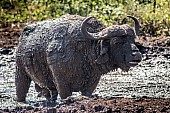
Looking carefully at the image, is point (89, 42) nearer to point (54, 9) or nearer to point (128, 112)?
point (128, 112)

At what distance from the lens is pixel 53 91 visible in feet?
33.8

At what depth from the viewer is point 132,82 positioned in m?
12.4

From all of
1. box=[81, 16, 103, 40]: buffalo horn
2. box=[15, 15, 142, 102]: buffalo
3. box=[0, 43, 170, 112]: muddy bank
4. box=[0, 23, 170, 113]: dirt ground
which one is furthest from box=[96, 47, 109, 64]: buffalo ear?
box=[0, 23, 170, 113]: dirt ground

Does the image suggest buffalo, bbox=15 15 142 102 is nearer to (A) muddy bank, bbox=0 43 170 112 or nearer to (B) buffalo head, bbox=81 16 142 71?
(B) buffalo head, bbox=81 16 142 71

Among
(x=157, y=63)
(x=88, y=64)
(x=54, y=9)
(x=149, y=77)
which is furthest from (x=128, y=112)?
(x=54, y=9)

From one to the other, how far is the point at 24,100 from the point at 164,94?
213cm

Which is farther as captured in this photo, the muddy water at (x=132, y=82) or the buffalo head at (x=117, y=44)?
the muddy water at (x=132, y=82)

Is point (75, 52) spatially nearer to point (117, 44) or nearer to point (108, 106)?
point (117, 44)

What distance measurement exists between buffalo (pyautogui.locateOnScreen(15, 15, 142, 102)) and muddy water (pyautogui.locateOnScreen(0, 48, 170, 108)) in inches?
31.9

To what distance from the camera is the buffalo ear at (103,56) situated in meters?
9.18

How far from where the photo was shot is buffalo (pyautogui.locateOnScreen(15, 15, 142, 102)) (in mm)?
9094

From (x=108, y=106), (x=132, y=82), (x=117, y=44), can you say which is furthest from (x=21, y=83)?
(x=108, y=106)

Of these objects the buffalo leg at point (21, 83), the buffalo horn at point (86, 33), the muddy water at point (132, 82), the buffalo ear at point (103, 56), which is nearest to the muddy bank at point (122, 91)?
the muddy water at point (132, 82)

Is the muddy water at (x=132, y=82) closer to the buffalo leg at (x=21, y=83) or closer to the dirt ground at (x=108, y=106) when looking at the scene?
the buffalo leg at (x=21, y=83)
